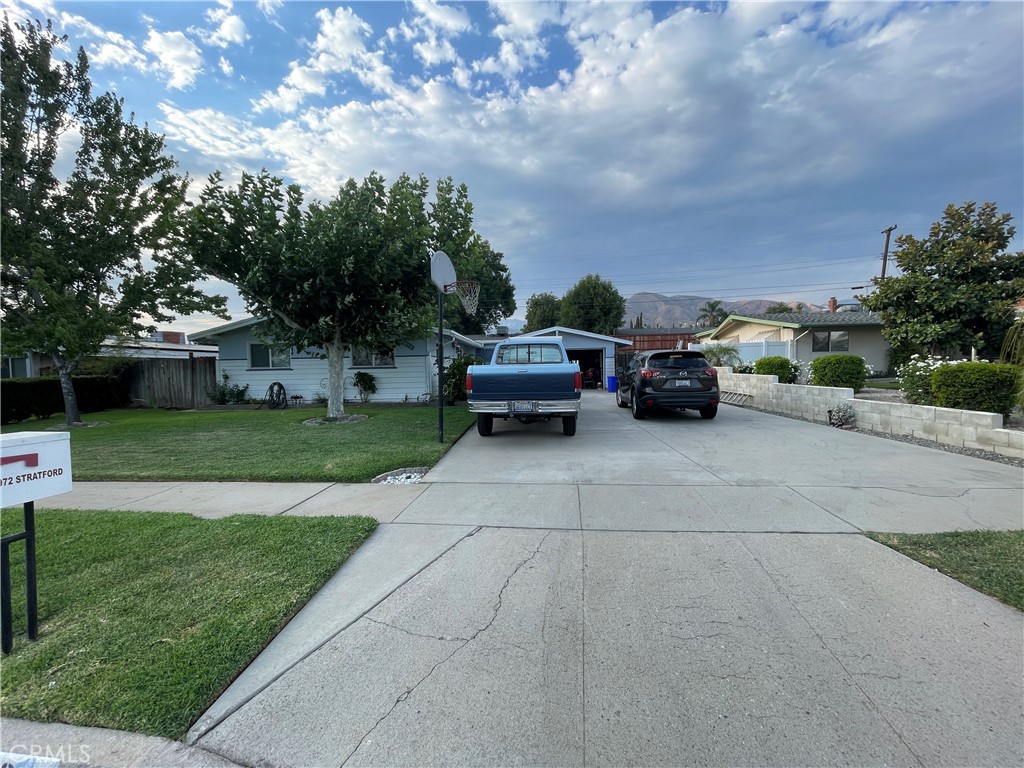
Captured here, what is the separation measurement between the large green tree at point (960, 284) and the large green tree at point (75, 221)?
1877 cm

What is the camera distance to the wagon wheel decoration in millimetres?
16595

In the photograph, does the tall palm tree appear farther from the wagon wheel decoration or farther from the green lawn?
the green lawn

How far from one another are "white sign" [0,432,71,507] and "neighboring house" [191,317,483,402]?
14098 mm

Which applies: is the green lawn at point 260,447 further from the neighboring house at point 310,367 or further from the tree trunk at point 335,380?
the neighboring house at point 310,367

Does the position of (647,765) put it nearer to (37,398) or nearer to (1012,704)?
(1012,704)

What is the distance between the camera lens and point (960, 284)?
496 inches

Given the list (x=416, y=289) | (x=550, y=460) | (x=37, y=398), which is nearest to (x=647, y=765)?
(x=550, y=460)

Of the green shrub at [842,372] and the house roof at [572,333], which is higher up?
the house roof at [572,333]

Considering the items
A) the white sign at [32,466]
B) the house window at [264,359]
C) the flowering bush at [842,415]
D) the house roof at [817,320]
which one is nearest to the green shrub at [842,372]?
the flowering bush at [842,415]

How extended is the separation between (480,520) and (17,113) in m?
17.1

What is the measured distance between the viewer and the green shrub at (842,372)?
1214 centimetres

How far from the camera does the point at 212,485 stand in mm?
6371

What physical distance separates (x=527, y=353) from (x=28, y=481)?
27.1 ft

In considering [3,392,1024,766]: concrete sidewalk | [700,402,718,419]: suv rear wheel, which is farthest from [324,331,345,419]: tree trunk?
[700,402,718,419]: suv rear wheel
